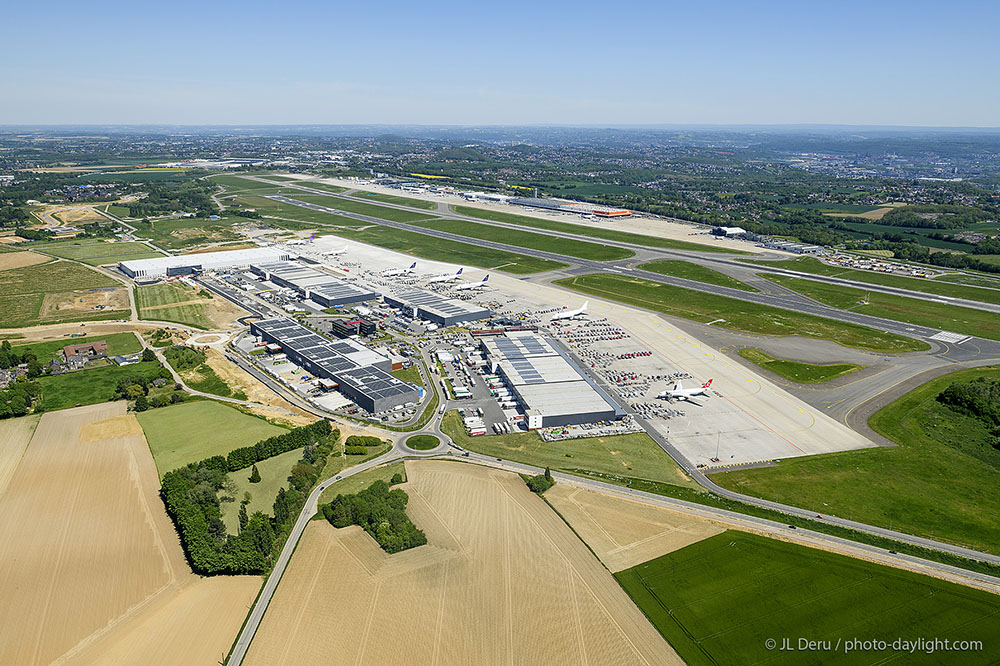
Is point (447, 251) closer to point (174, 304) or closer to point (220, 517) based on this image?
point (174, 304)

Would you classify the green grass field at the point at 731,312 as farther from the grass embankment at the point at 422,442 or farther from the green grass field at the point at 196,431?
the green grass field at the point at 196,431

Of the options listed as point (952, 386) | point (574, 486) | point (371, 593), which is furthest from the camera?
point (952, 386)

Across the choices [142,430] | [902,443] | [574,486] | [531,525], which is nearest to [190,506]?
[142,430]

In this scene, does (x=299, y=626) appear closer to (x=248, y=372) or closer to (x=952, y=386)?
(x=248, y=372)

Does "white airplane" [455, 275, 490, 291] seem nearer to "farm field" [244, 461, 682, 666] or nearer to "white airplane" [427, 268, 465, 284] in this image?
"white airplane" [427, 268, 465, 284]

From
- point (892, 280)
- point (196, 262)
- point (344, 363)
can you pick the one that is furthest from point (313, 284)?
point (892, 280)

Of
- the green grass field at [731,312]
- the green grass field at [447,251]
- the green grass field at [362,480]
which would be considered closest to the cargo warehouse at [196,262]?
the green grass field at [447,251]
